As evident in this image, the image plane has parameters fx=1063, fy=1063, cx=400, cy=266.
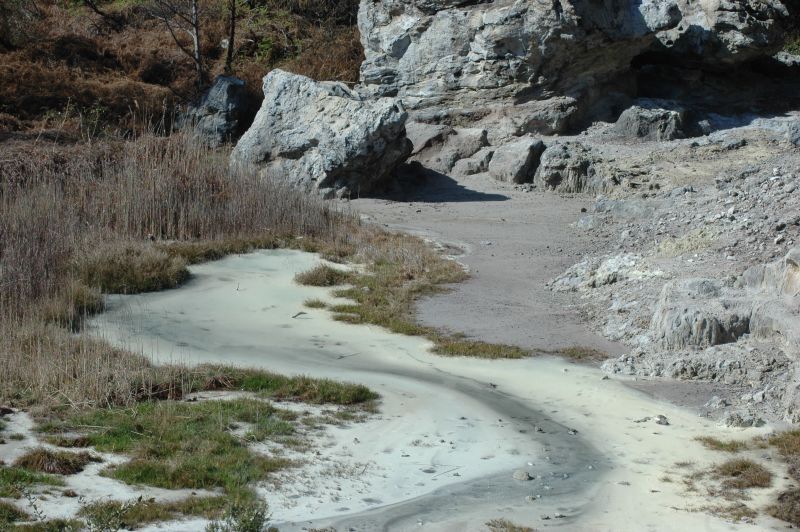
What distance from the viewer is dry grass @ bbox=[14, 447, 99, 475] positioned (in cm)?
620

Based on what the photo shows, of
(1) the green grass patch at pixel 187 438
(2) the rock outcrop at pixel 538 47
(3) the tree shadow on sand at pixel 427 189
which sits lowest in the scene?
(1) the green grass patch at pixel 187 438

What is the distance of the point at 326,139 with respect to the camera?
18.8 m

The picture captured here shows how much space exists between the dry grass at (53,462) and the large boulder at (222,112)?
53.1ft

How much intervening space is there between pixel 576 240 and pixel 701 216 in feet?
8.09

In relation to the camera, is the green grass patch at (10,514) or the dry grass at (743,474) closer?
the green grass patch at (10,514)

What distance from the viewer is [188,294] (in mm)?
12008

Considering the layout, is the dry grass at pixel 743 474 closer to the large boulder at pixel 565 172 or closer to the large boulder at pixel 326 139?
the large boulder at pixel 326 139

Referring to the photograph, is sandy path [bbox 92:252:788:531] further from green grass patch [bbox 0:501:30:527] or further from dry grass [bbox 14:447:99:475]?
dry grass [bbox 14:447:99:475]

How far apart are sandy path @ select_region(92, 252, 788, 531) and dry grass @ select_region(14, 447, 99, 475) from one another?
1021mm

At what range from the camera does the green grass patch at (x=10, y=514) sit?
542 centimetres

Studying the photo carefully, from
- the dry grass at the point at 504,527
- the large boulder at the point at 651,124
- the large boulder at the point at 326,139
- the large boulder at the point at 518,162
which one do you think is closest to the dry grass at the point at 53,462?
the dry grass at the point at 504,527

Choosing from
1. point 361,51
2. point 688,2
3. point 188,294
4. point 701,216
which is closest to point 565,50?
point 688,2

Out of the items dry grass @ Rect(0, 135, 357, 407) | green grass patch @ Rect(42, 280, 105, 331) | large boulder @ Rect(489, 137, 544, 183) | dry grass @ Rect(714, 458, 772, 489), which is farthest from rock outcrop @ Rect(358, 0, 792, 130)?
dry grass @ Rect(714, 458, 772, 489)

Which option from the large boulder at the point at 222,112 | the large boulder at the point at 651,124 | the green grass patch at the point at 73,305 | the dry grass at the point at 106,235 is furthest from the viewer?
the large boulder at the point at 222,112
